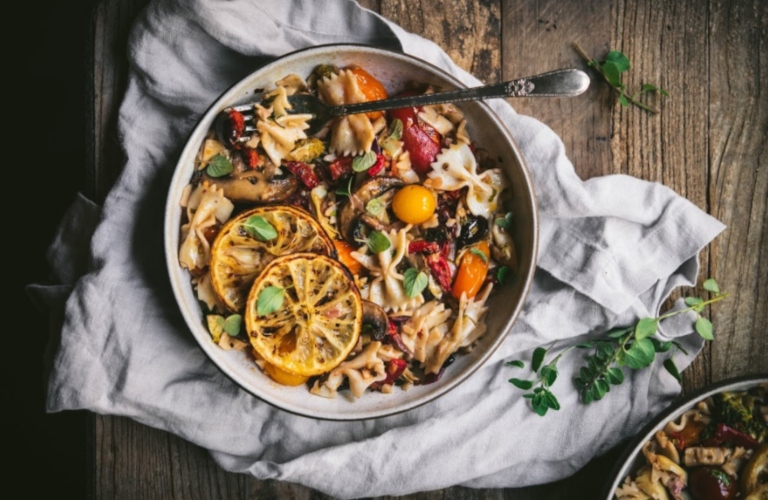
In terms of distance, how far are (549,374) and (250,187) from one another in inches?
84.4

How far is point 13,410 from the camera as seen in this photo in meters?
5.50

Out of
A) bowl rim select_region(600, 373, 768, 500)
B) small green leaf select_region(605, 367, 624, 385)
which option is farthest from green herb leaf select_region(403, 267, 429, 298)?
bowl rim select_region(600, 373, 768, 500)

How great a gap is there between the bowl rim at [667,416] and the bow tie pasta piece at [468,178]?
1618 mm

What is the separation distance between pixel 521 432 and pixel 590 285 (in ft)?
3.50

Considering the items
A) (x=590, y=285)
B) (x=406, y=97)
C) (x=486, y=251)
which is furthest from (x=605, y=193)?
(x=406, y=97)

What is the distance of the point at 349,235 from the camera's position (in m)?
3.84

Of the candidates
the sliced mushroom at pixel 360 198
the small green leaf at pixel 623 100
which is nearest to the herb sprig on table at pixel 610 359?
the small green leaf at pixel 623 100

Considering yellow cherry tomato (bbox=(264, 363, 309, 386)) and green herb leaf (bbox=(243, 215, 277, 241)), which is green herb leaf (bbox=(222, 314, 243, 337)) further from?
green herb leaf (bbox=(243, 215, 277, 241))

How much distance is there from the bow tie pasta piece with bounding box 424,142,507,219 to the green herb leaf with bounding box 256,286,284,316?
1140 mm

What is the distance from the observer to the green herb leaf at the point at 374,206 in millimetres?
3791

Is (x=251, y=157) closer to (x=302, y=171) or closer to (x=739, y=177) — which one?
(x=302, y=171)

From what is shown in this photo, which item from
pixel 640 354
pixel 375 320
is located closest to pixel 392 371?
pixel 375 320

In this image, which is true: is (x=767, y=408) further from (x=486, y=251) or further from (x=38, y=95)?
(x=38, y=95)

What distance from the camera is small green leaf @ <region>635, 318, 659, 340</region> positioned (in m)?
3.93
